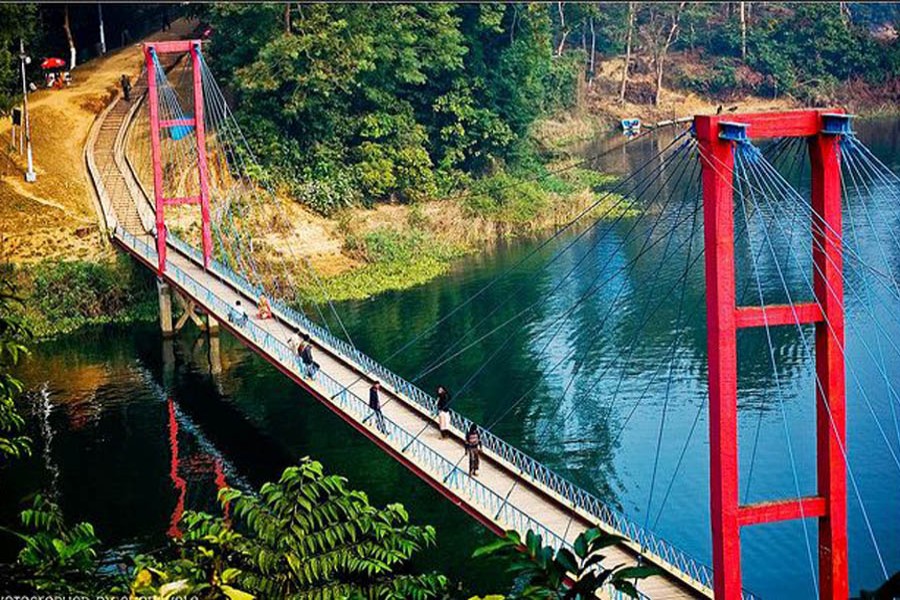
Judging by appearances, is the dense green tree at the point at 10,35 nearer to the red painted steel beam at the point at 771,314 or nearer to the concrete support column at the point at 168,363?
the concrete support column at the point at 168,363

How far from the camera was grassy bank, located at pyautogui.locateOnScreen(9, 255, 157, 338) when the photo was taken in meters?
48.2

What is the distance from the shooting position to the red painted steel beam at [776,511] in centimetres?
2047

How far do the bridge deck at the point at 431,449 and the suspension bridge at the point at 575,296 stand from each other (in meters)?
0.06

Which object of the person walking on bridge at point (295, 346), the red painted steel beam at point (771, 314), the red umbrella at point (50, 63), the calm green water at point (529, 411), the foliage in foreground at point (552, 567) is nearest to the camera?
the foliage in foreground at point (552, 567)

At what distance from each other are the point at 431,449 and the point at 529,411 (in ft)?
30.2

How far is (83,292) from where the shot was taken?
48844 millimetres

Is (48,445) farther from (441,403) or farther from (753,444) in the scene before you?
(753,444)

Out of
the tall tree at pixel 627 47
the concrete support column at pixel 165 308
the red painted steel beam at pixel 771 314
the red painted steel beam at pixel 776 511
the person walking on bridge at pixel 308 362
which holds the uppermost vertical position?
the tall tree at pixel 627 47

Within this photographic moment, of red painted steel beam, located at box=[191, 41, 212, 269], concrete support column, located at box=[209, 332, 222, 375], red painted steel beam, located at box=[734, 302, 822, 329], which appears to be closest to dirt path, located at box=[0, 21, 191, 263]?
red painted steel beam, located at box=[191, 41, 212, 269]

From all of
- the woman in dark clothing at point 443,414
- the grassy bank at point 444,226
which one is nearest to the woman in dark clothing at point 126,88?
the grassy bank at point 444,226

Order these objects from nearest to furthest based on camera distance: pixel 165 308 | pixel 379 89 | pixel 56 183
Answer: pixel 165 308
pixel 56 183
pixel 379 89

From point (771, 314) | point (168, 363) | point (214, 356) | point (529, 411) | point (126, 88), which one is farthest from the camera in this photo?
point (126, 88)

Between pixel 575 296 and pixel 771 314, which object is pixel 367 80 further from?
pixel 771 314

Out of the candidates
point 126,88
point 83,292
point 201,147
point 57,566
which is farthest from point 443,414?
point 126,88
